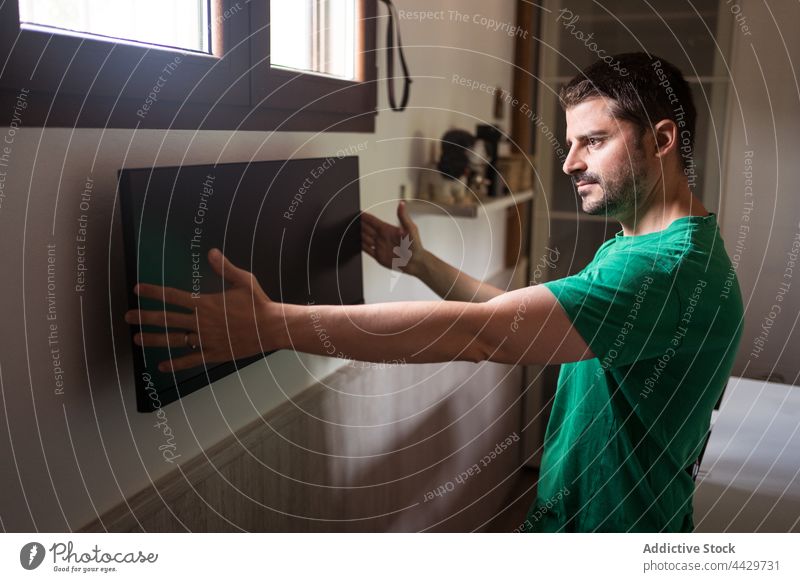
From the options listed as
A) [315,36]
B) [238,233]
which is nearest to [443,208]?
[315,36]

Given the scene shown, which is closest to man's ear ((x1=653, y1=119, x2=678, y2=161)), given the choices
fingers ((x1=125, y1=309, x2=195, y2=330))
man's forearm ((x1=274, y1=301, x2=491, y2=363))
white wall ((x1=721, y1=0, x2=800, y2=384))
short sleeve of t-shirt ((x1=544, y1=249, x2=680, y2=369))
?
short sleeve of t-shirt ((x1=544, y1=249, x2=680, y2=369))

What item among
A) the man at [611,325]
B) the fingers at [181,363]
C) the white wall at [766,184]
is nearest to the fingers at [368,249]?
the man at [611,325]

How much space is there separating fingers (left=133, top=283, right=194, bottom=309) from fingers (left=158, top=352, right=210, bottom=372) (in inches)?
1.9

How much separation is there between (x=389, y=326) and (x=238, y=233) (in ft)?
0.74

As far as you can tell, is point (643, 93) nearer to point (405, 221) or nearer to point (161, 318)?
point (405, 221)

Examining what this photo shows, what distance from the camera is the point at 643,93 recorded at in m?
0.75

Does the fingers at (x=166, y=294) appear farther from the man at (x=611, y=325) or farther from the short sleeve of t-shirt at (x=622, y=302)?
the short sleeve of t-shirt at (x=622, y=302)

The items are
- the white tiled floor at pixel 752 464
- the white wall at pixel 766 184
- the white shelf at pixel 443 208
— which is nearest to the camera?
A: the white tiled floor at pixel 752 464

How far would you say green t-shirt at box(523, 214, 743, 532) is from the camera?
65 cm

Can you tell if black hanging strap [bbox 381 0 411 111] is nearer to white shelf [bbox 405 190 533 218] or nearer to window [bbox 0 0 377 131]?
window [bbox 0 0 377 131]

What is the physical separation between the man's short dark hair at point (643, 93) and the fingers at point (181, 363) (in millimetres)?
459

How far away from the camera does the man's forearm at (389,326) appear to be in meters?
0.60
